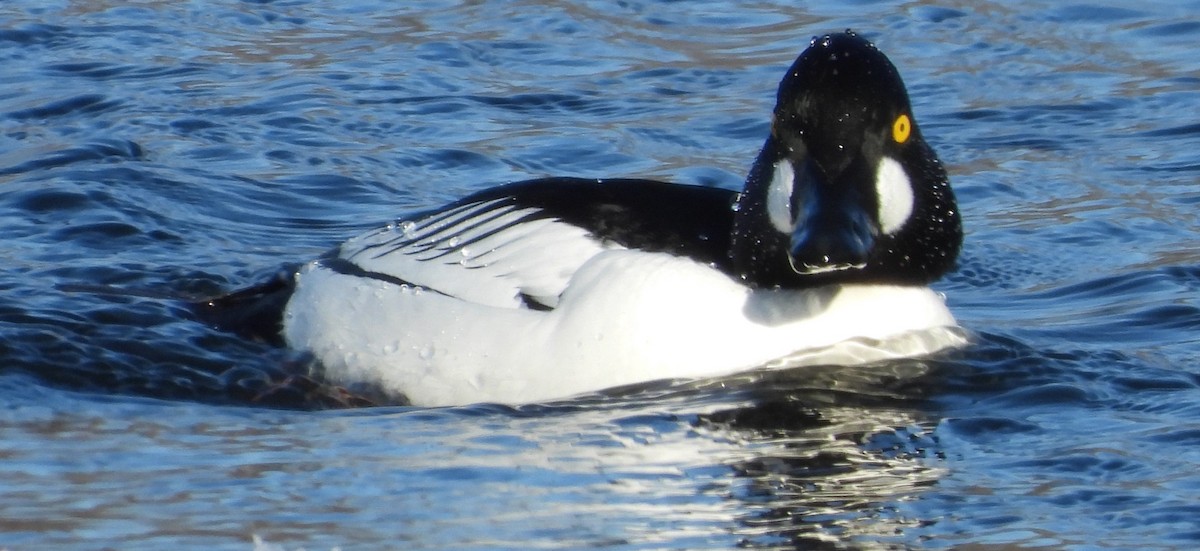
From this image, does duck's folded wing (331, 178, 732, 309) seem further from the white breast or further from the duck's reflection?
the duck's reflection

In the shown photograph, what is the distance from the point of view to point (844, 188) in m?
5.50

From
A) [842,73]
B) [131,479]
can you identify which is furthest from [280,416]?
[842,73]

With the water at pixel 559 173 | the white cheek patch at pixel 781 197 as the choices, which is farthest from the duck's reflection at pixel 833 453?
the white cheek patch at pixel 781 197

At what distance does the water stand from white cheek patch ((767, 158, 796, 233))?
1.64 feet

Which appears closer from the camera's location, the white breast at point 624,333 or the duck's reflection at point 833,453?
the duck's reflection at point 833,453

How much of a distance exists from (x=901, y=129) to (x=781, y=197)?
1.37ft

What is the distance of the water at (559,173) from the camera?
4629 millimetres

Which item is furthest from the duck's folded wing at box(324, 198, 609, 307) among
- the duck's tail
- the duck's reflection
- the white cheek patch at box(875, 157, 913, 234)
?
the white cheek patch at box(875, 157, 913, 234)

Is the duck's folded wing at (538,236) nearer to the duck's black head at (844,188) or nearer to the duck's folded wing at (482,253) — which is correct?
the duck's folded wing at (482,253)

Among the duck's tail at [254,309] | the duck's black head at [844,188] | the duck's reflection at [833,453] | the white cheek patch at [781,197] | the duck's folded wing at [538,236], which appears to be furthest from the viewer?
the duck's tail at [254,309]

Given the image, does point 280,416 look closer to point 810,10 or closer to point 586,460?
point 586,460

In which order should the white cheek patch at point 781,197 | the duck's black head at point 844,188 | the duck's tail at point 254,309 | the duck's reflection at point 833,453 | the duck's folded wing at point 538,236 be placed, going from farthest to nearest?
the duck's tail at point 254,309 → the duck's folded wing at point 538,236 → the white cheek patch at point 781,197 → the duck's black head at point 844,188 → the duck's reflection at point 833,453

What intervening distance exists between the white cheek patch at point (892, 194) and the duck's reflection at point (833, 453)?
508mm

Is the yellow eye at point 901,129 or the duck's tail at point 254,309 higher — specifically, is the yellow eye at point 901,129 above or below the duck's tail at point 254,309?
above
